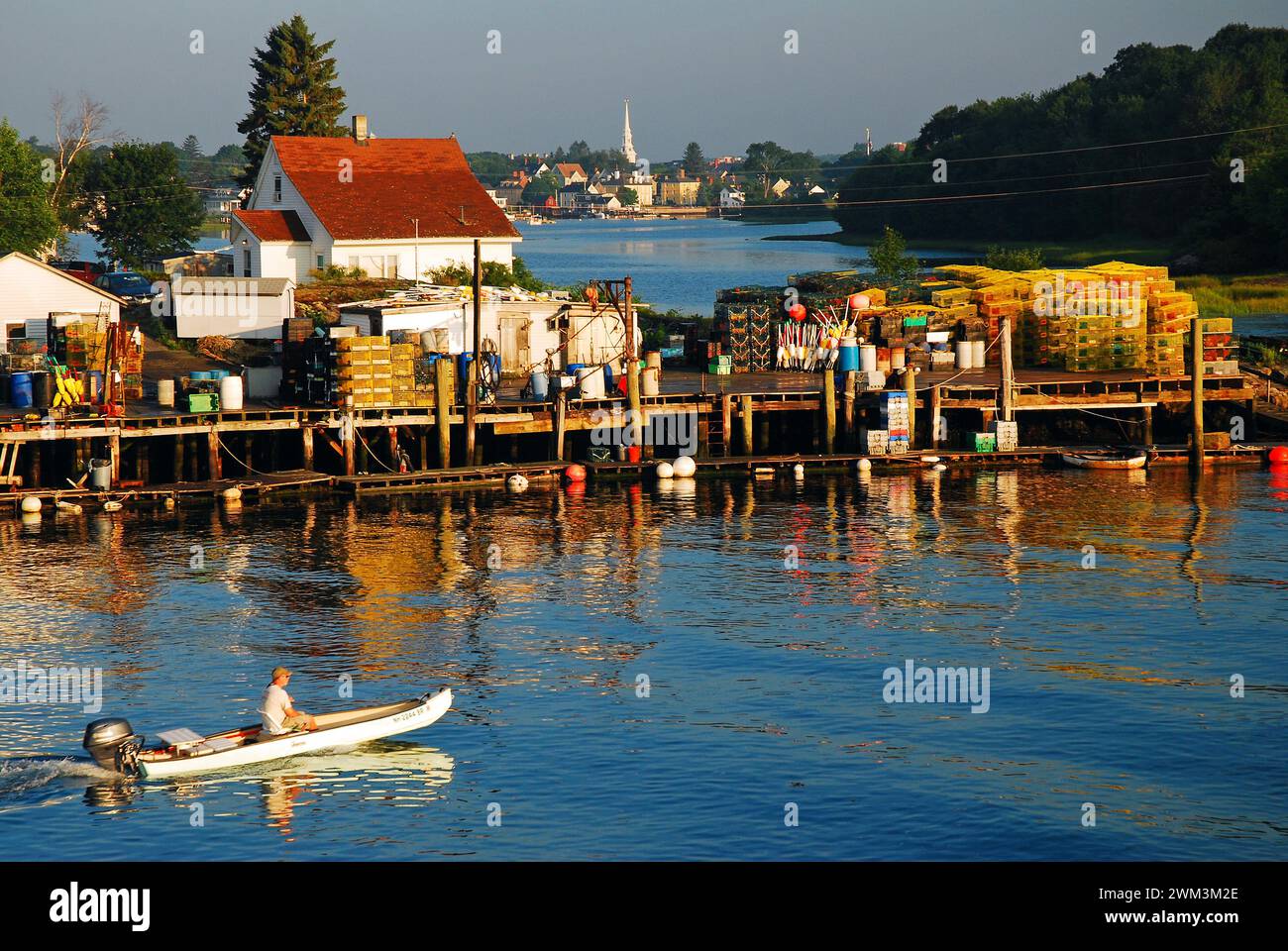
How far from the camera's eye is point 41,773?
2997 centimetres

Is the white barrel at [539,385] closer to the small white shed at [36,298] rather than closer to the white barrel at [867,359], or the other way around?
the white barrel at [867,359]

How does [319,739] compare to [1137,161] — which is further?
[1137,161]

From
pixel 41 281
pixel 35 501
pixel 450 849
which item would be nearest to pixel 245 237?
pixel 41 281

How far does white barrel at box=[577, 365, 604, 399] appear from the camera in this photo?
193ft

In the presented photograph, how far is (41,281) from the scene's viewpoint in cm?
6372

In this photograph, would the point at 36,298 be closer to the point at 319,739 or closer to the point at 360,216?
the point at 360,216

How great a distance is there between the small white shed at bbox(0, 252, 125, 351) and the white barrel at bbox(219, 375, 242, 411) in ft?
33.2

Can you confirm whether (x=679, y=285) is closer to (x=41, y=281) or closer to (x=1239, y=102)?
(x=1239, y=102)

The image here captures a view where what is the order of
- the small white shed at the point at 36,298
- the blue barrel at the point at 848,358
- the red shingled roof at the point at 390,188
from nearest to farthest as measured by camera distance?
the blue barrel at the point at 848,358 → the small white shed at the point at 36,298 → the red shingled roof at the point at 390,188

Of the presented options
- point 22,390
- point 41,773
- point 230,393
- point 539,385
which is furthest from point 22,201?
point 41,773

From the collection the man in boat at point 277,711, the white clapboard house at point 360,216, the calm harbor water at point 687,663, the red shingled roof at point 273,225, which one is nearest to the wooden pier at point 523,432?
the calm harbor water at point 687,663

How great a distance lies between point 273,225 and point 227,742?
52.5 metres

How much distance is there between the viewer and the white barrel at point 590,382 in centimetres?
5878

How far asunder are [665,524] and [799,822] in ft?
80.2
